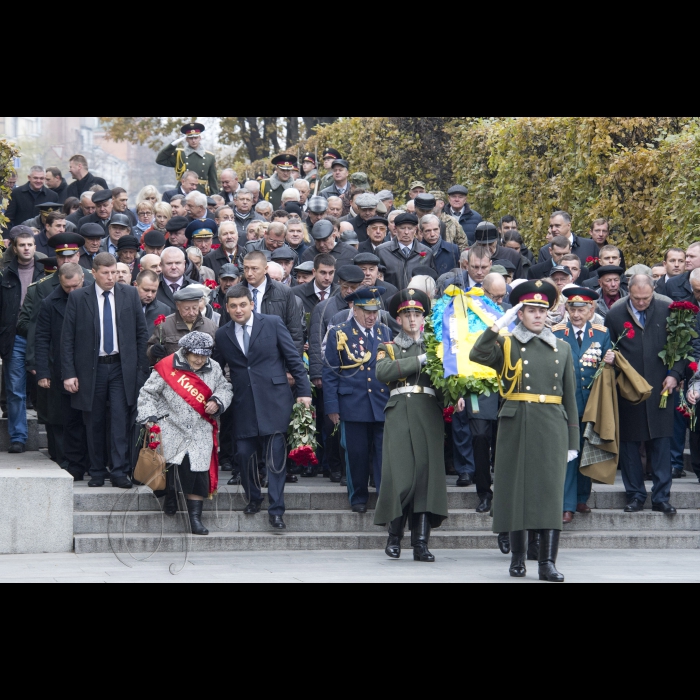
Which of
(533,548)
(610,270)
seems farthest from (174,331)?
(610,270)

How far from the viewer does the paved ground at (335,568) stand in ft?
28.6

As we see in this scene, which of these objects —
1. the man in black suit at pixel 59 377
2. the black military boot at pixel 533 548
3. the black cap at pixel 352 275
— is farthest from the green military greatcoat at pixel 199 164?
the black military boot at pixel 533 548

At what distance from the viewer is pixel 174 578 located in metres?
8.73

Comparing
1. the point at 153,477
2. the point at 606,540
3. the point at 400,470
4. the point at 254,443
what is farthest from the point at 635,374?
the point at 153,477

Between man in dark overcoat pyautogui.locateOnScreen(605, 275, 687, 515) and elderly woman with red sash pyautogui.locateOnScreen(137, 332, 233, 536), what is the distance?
380 centimetres

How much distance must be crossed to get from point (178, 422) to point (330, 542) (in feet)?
5.51

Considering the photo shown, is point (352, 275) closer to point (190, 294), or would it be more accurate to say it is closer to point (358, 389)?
point (358, 389)

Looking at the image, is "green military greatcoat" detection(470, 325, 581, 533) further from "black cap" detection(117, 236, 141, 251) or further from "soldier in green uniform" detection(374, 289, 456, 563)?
"black cap" detection(117, 236, 141, 251)

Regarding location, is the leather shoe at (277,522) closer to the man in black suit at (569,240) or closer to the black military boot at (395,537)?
the black military boot at (395,537)

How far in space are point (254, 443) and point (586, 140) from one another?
26.1 feet

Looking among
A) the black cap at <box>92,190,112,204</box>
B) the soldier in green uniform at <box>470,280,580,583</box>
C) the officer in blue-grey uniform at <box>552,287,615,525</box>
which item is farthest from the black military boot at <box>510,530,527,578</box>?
the black cap at <box>92,190,112,204</box>

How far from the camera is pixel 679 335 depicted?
11.1m

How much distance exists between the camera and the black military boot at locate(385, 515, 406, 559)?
9781 millimetres

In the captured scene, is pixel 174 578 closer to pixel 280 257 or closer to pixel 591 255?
pixel 280 257
